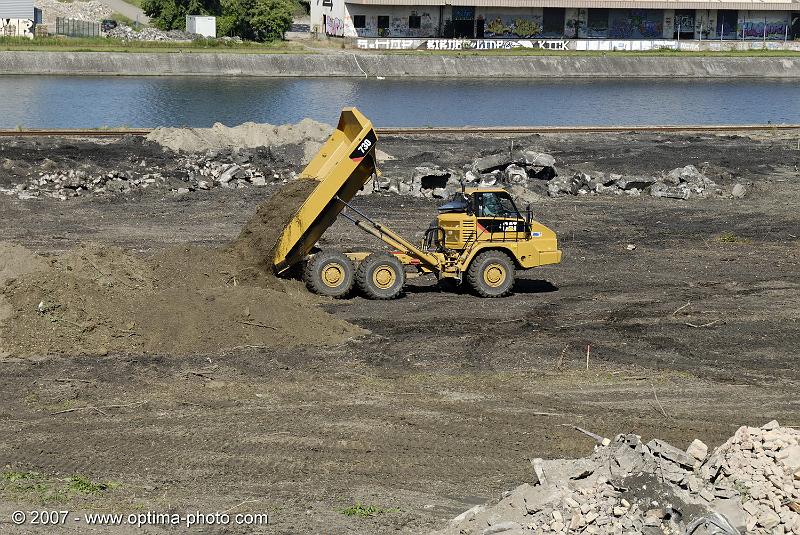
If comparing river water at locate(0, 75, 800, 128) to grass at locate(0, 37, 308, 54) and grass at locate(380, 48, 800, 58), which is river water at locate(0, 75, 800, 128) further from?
grass at locate(380, 48, 800, 58)

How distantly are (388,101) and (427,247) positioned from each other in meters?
40.0

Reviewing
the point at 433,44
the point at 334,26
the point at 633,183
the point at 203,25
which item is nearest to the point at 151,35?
the point at 203,25

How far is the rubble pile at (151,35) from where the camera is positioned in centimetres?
7394

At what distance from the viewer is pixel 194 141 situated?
35.7 m

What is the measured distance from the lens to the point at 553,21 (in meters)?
81.6

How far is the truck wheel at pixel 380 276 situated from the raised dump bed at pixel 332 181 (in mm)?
977

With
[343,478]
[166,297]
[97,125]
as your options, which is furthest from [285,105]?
[343,478]

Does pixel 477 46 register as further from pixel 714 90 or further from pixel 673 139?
pixel 673 139

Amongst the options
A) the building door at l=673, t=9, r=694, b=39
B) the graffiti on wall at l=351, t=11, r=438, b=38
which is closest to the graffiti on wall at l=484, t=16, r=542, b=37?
the graffiti on wall at l=351, t=11, r=438, b=38

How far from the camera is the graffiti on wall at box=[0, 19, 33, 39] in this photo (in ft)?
244

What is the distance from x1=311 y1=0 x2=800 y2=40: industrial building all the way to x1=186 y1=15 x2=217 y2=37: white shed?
9.62m

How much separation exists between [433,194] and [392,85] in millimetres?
38613

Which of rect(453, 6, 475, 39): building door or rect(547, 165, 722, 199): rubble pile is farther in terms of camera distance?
rect(453, 6, 475, 39): building door

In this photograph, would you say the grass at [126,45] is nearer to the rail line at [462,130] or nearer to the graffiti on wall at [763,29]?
the rail line at [462,130]
